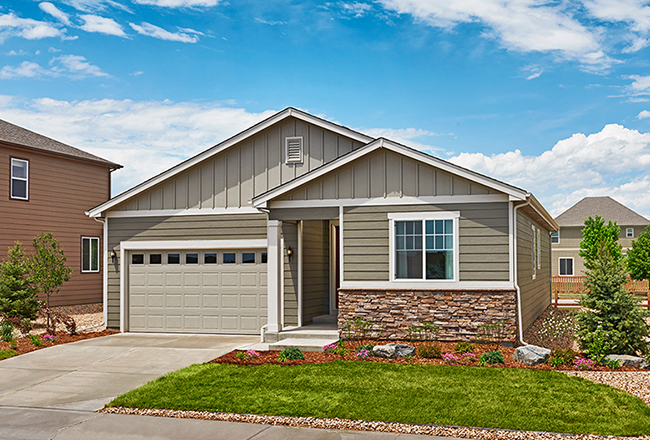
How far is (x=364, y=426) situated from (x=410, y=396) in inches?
48.6

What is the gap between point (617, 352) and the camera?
10680 mm

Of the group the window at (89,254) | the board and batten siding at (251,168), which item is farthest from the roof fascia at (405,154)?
the window at (89,254)

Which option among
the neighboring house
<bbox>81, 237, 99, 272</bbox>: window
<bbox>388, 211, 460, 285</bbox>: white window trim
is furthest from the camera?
the neighboring house

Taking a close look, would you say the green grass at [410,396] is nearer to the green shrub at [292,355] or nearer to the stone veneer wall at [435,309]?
the green shrub at [292,355]

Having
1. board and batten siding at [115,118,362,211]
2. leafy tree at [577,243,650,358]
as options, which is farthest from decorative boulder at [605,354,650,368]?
board and batten siding at [115,118,362,211]

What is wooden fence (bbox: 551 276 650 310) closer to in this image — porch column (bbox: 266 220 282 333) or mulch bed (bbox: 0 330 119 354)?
porch column (bbox: 266 220 282 333)

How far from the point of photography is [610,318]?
10.8 m

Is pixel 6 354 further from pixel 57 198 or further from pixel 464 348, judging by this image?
pixel 57 198

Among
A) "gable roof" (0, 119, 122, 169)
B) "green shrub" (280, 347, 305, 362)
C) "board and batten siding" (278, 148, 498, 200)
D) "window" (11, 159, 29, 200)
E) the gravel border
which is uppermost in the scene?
"gable roof" (0, 119, 122, 169)

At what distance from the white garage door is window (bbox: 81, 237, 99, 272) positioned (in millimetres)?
7977

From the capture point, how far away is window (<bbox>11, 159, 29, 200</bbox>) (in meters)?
19.7

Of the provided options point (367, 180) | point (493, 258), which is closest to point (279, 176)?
point (367, 180)

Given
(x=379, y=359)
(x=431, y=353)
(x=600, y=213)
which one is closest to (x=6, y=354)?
(x=379, y=359)

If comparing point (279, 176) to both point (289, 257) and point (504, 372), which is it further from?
point (504, 372)
